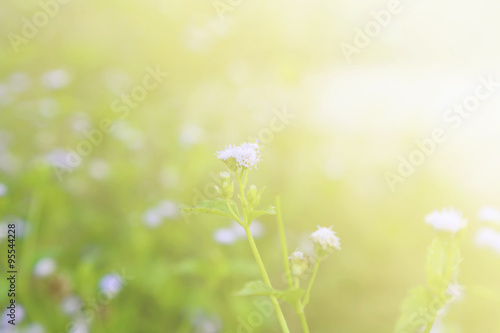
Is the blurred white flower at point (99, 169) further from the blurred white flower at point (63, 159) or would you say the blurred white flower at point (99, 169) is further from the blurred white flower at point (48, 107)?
the blurred white flower at point (48, 107)

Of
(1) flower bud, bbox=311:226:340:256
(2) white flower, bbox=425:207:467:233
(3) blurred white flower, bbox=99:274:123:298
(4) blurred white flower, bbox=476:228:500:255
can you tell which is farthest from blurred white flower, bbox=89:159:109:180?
(2) white flower, bbox=425:207:467:233

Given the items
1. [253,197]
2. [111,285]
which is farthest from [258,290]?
[111,285]

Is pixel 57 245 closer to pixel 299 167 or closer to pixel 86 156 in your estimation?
pixel 86 156

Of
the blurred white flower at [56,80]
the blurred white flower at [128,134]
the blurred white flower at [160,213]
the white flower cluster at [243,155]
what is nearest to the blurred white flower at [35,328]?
the blurred white flower at [160,213]

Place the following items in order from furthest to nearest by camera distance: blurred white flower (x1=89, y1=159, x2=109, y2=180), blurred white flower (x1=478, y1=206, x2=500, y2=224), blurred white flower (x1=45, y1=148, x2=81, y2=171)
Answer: blurred white flower (x1=89, y1=159, x2=109, y2=180)
blurred white flower (x1=45, y1=148, x2=81, y2=171)
blurred white flower (x1=478, y1=206, x2=500, y2=224)

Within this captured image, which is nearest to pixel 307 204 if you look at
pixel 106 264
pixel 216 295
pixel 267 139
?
pixel 267 139

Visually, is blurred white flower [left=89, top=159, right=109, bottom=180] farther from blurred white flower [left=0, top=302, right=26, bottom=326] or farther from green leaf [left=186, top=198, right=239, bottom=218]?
green leaf [left=186, top=198, right=239, bottom=218]
